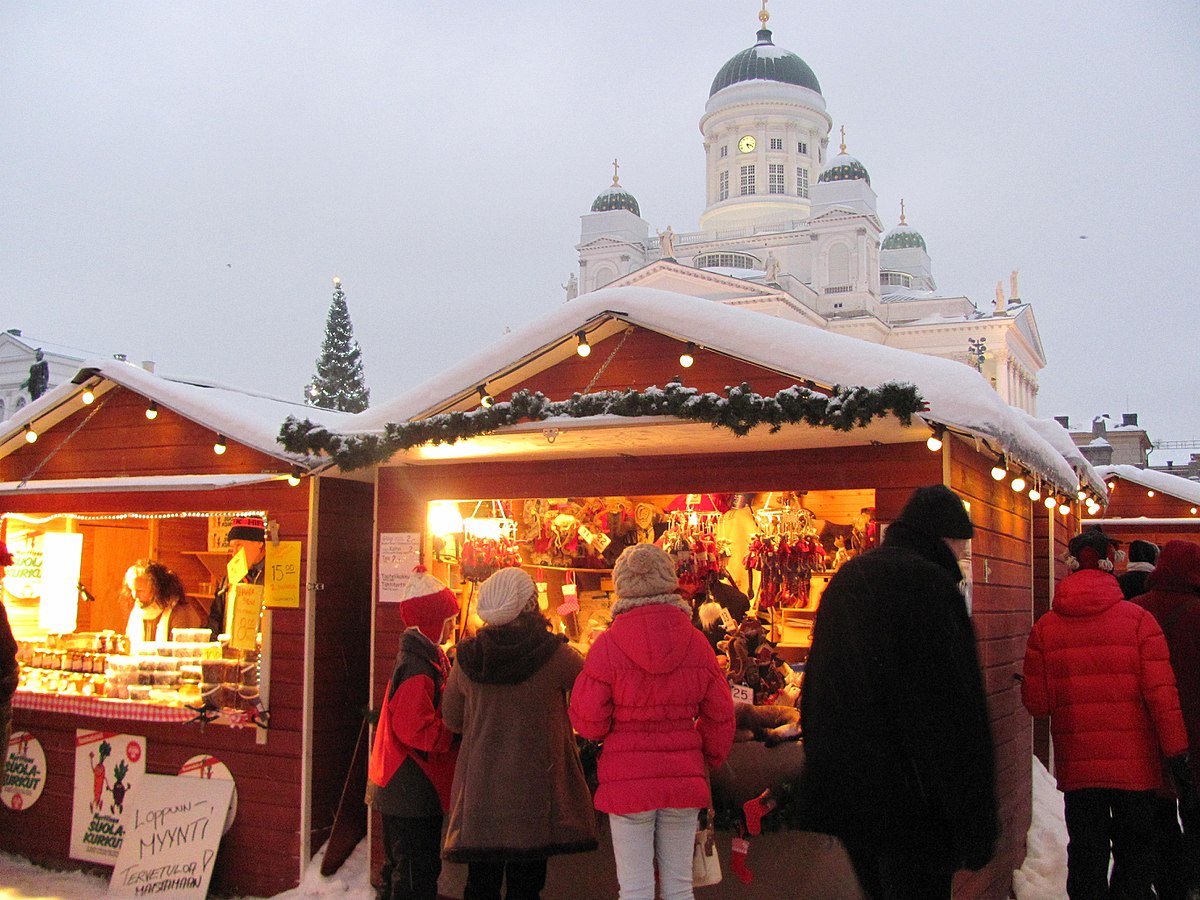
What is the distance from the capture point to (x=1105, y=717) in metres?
4.55

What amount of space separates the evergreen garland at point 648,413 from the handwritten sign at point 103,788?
8.86 ft

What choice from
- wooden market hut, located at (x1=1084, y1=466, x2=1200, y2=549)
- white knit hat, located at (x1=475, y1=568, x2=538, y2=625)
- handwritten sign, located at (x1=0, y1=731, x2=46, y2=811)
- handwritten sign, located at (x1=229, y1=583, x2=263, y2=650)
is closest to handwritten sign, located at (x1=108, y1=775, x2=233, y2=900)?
handwritten sign, located at (x1=229, y1=583, x2=263, y2=650)

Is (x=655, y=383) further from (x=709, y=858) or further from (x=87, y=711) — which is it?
(x=87, y=711)

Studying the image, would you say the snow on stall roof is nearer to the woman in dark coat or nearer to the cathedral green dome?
the woman in dark coat

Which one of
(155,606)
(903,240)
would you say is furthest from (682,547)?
(903,240)

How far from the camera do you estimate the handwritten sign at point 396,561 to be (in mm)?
6340

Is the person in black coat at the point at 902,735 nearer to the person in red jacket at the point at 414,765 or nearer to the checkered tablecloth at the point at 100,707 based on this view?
the person in red jacket at the point at 414,765

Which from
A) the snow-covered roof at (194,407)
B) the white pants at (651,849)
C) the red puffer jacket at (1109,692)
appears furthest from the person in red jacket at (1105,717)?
the snow-covered roof at (194,407)

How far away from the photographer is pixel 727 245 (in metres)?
62.4

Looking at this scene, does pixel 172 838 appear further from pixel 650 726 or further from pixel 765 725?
pixel 650 726

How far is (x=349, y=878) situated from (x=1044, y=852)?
428 cm

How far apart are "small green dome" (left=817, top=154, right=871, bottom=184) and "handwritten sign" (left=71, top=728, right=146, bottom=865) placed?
57.3 metres

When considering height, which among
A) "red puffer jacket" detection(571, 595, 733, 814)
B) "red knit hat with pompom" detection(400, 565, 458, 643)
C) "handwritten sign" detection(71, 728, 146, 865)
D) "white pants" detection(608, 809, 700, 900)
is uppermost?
"red knit hat with pompom" detection(400, 565, 458, 643)

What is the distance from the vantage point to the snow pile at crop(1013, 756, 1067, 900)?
6.02 m
